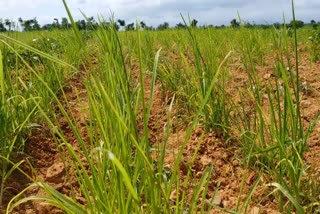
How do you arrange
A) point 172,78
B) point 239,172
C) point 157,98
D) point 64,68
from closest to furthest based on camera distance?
point 239,172, point 172,78, point 157,98, point 64,68

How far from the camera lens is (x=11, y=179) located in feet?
5.56

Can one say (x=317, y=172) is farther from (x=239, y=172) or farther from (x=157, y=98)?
(x=157, y=98)

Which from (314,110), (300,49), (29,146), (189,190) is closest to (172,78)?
(314,110)

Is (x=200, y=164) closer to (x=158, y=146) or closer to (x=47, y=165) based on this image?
(x=158, y=146)

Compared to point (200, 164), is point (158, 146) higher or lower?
higher

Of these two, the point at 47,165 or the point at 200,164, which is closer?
the point at 200,164

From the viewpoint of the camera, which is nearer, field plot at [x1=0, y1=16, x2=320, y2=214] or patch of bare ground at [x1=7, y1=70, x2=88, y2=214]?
field plot at [x1=0, y1=16, x2=320, y2=214]

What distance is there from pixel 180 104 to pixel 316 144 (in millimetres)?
813

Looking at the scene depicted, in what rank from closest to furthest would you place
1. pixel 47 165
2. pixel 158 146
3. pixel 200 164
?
pixel 158 146 → pixel 200 164 → pixel 47 165

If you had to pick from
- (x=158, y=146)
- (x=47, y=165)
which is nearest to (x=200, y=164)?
(x=158, y=146)

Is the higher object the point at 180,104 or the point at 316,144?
the point at 180,104

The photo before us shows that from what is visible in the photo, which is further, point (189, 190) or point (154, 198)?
point (189, 190)

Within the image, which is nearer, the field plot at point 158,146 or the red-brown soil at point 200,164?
the field plot at point 158,146

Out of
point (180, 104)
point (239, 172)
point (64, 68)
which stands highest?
point (64, 68)
